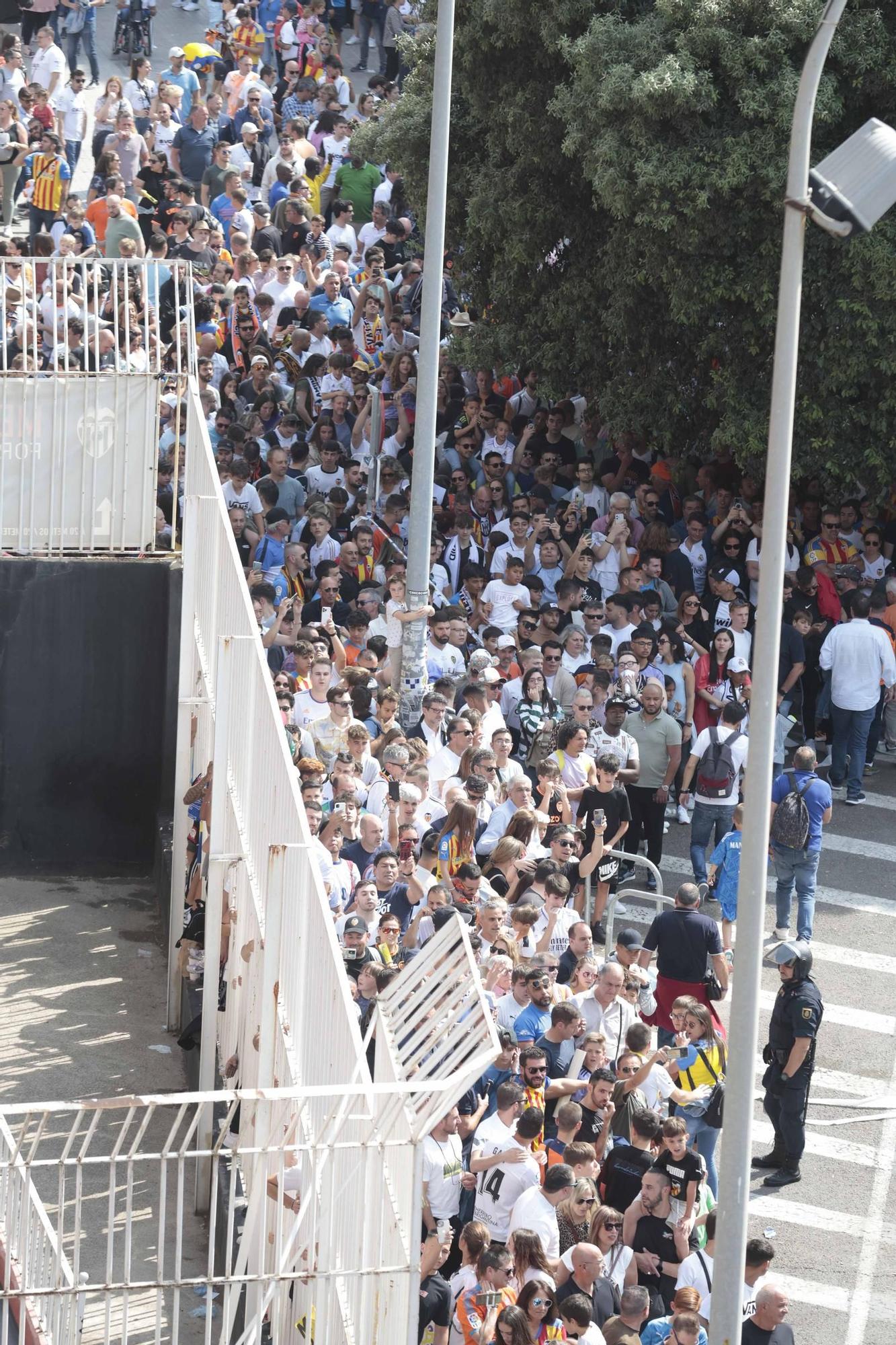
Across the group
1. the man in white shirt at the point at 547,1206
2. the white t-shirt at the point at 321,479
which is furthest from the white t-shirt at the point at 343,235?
the man in white shirt at the point at 547,1206

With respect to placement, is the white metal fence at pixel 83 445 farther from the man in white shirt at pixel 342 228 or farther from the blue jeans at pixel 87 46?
the blue jeans at pixel 87 46

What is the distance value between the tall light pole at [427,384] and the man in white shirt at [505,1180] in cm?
586

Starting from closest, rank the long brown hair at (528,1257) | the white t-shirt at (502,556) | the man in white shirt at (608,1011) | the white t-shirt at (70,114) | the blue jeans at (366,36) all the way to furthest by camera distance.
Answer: the long brown hair at (528,1257), the man in white shirt at (608,1011), the white t-shirt at (502,556), the white t-shirt at (70,114), the blue jeans at (366,36)

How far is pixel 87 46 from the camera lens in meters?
28.8

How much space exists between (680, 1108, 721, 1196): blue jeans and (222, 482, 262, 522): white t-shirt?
8055 millimetres

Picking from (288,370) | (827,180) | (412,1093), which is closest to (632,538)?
(288,370)

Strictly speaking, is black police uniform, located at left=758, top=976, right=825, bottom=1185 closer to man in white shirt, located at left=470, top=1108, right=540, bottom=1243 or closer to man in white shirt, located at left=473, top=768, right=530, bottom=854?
man in white shirt, located at left=470, top=1108, right=540, bottom=1243

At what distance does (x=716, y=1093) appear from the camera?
34.5 feet

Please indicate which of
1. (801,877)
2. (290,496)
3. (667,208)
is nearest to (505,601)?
(290,496)

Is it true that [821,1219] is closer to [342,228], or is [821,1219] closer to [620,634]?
[620,634]

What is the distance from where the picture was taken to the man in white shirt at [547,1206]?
29.4ft

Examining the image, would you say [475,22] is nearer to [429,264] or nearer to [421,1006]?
[429,264]

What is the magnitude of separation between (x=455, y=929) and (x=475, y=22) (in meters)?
12.6

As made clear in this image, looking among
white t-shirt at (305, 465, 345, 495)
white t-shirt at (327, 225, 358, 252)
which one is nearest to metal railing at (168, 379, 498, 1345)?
white t-shirt at (305, 465, 345, 495)
